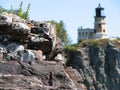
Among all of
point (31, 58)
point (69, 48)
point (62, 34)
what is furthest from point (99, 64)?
point (31, 58)

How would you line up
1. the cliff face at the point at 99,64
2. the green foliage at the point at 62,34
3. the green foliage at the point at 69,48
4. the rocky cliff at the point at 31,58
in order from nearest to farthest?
the rocky cliff at the point at 31,58
the green foliage at the point at 62,34
the cliff face at the point at 99,64
the green foliage at the point at 69,48

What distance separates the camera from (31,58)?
13.1 metres

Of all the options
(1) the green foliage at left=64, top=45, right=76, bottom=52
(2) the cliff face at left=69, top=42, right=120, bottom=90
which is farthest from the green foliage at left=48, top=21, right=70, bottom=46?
(2) the cliff face at left=69, top=42, right=120, bottom=90

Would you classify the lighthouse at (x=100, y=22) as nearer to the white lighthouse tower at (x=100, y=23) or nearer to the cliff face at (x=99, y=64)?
the white lighthouse tower at (x=100, y=23)

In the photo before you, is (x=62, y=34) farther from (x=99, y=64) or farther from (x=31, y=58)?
(x=31, y=58)

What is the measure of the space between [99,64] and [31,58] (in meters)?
118

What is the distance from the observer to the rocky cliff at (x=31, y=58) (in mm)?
11406

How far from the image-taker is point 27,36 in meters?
13.5

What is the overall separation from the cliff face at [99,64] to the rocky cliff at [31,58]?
362 ft

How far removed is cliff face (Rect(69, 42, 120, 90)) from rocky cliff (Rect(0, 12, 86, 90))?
11042 cm

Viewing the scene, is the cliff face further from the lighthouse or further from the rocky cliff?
the rocky cliff

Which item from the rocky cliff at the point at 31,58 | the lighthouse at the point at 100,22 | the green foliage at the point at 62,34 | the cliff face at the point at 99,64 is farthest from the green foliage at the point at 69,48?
the rocky cliff at the point at 31,58

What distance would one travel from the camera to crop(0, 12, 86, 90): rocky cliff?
37.4ft

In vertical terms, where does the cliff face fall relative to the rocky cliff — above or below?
below
